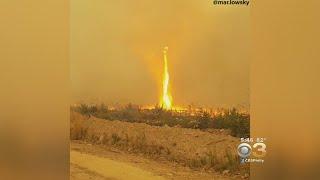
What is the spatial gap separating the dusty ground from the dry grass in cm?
4

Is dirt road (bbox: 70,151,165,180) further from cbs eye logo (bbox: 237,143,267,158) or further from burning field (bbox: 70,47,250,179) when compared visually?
cbs eye logo (bbox: 237,143,267,158)

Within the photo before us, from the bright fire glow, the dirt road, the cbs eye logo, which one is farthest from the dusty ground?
the bright fire glow

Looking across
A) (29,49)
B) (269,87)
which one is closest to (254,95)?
(269,87)

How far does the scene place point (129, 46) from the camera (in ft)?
8.46

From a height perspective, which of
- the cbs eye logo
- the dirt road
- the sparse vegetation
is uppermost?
the sparse vegetation

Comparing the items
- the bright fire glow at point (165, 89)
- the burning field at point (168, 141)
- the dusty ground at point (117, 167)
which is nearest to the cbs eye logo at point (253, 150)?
the burning field at point (168, 141)

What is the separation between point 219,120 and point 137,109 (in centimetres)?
50

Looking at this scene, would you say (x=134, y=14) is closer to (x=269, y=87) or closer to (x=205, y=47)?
(x=205, y=47)

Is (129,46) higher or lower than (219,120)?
higher

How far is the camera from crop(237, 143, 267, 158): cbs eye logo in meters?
2.51

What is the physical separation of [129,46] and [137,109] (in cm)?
39

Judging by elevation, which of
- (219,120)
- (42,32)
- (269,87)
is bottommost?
(219,120)

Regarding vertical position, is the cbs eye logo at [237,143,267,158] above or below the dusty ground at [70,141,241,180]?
above

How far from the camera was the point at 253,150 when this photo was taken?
2.51 meters
